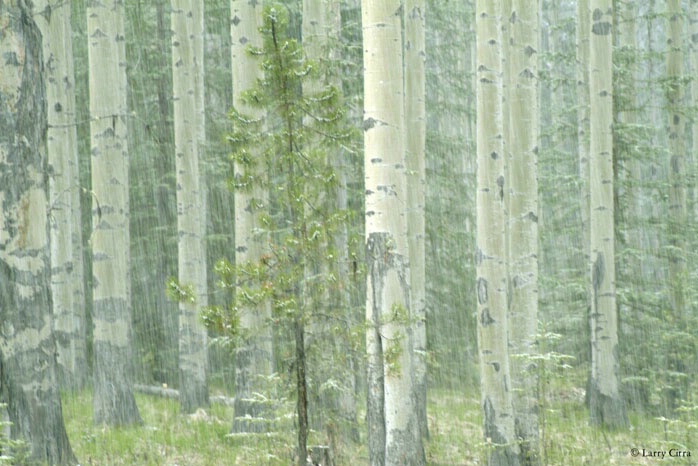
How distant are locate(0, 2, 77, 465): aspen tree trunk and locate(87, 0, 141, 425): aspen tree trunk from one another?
349 centimetres

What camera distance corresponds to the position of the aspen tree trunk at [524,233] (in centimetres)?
987

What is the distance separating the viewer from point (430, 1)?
18672mm

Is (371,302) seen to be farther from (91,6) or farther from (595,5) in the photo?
(595,5)

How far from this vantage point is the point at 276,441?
352 inches

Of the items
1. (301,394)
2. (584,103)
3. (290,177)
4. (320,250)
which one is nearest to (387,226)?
(320,250)

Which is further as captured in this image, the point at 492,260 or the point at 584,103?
the point at 584,103

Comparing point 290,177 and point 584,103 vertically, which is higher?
point 584,103

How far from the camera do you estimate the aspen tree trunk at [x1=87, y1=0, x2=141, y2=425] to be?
11531 mm

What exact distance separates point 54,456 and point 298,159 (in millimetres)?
3622

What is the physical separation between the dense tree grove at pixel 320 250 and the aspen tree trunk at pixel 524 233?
29 mm

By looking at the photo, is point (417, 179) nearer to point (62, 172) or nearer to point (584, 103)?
point (584, 103)

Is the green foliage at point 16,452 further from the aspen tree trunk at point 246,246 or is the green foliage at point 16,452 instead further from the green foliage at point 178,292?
the aspen tree trunk at point 246,246

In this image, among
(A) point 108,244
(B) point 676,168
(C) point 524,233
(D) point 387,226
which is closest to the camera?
(D) point 387,226

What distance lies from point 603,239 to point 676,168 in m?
3.97
